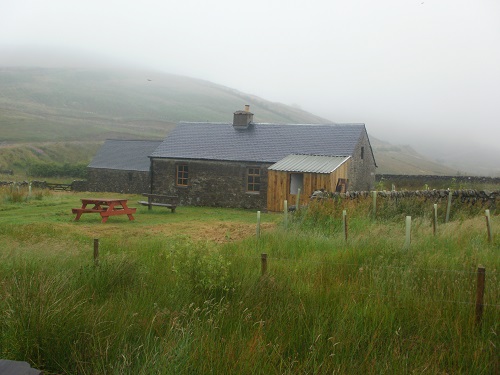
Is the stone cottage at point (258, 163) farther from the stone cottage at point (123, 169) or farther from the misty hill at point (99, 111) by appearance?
the misty hill at point (99, 111)

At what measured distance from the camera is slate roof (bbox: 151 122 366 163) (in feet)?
89.1

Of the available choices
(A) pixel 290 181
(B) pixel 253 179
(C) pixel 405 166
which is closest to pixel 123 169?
(B) pixel 253 179

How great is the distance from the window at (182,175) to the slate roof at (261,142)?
2.01ft

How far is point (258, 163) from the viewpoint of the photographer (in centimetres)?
2697

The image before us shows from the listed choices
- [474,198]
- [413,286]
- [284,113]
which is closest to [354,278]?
[413,286]

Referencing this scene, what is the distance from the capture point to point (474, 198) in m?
17.9

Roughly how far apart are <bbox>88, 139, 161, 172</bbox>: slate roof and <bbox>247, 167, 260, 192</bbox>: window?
11460mm

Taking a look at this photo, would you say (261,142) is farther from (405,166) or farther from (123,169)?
(405,166)

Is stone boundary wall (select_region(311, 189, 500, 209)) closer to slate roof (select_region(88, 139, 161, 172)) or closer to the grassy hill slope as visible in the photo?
slate roof (select_region(88, 139, 161, 172))

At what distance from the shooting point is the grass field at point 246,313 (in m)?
4.31

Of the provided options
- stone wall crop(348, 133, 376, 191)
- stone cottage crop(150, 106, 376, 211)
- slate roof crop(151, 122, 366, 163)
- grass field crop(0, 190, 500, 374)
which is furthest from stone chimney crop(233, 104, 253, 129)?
grass field crop(0, 190, 500, 374)

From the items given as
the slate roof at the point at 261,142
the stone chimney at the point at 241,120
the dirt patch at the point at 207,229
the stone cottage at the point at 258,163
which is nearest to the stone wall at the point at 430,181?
the stone cottage at the point at 258,163

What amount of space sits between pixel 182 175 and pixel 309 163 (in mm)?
7888

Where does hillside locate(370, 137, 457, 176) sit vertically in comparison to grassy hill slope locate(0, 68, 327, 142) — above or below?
below
